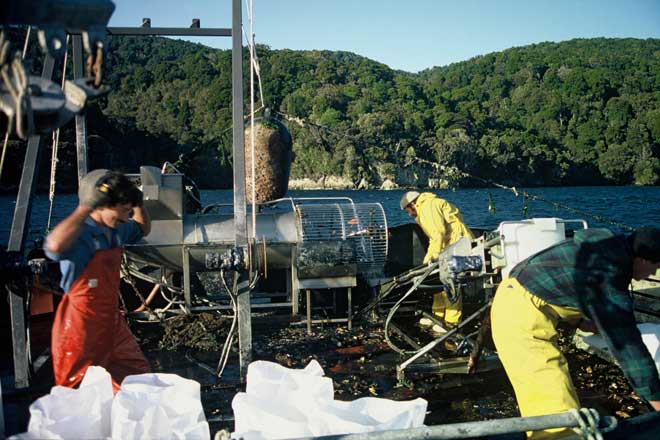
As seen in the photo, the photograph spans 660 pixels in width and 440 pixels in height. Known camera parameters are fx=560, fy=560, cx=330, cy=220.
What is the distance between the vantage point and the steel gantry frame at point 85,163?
15.0 ft

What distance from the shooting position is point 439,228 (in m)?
7.71

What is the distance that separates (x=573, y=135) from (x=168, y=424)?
107m

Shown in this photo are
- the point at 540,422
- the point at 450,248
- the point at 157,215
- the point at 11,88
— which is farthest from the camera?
the point at 157,215

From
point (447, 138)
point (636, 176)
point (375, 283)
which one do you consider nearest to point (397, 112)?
point (447, 138)

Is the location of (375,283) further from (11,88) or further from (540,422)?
(11,88)

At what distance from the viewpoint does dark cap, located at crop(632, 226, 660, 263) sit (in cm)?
318

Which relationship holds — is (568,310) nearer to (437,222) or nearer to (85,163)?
(437,222)

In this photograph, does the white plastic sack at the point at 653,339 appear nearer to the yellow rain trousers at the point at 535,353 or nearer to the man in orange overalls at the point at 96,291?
the yellow rain trousers at the point at 535,353

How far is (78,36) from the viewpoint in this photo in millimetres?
5469

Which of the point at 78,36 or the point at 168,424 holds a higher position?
the point at 78,36

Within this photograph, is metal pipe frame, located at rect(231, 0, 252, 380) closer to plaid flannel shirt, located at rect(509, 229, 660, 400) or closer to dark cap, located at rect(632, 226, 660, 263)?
plaid flannel shirt, located at rect(509, 229, 660, 400)

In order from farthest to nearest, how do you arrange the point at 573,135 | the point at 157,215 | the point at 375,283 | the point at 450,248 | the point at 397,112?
the point at 573,135 → the point at 397,112 → the point at 375,283 → the point at 157,215 → the point at 450,248

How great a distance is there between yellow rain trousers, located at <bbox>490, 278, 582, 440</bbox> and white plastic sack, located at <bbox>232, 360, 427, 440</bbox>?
1.32m

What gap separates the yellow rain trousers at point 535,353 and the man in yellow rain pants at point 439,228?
12.5 feet
